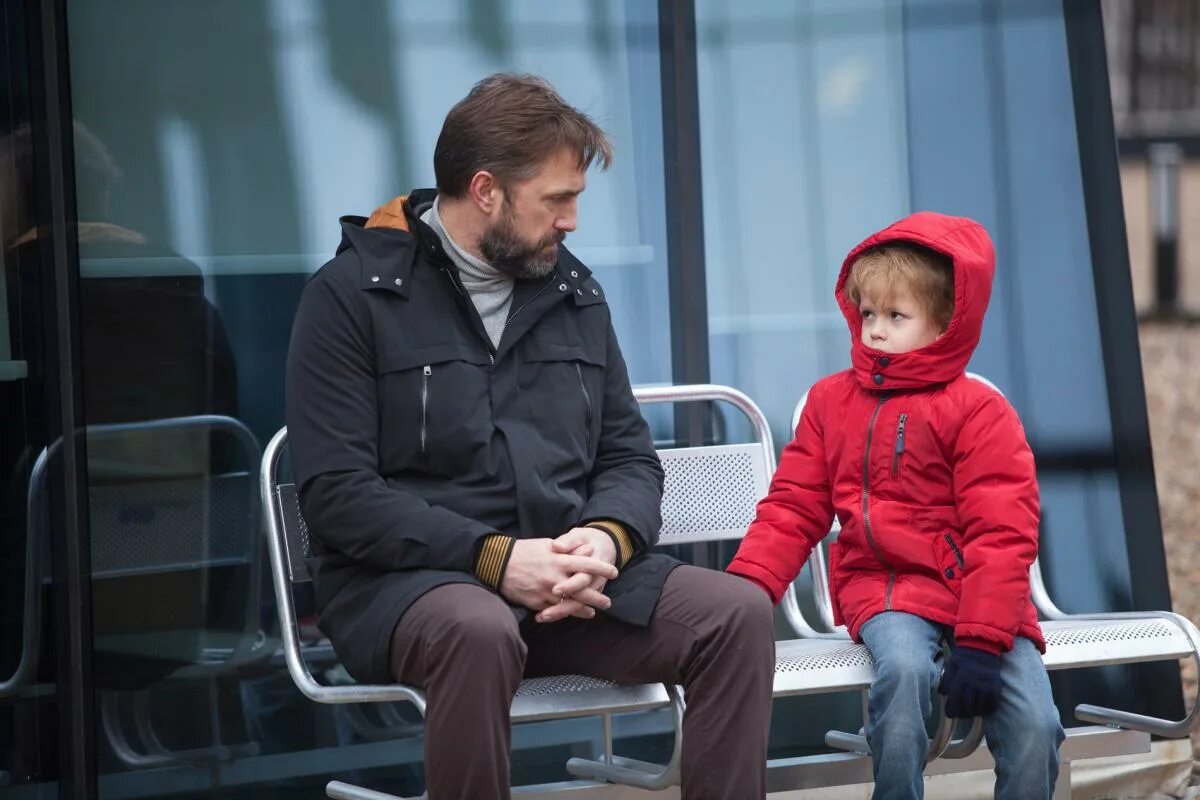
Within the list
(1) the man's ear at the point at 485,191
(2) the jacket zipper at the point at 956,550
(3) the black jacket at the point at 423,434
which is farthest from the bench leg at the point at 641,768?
(1) the man's ear at the point at 485,191

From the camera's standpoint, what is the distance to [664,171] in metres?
4.23

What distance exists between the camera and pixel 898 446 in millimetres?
3137

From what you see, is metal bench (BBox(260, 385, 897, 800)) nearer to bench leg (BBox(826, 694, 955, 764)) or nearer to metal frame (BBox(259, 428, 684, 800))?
metal frame (BBox(259, 428, 684, 800))

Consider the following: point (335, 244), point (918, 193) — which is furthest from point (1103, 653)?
point (335, 244)

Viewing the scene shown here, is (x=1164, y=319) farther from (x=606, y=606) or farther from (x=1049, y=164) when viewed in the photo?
(x=606, y=606)

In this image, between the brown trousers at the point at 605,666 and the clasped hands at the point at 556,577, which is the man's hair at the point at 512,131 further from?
the brown trousers at the point at 605,666

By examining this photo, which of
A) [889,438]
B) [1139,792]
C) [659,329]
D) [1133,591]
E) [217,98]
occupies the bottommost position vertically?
[1139,792]

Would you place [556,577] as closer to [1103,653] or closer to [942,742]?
[942,742]

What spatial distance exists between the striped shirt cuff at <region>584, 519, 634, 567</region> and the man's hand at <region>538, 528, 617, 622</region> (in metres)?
0.01

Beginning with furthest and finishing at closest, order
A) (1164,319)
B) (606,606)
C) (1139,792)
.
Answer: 1. (1164,319)
2. (1139,792)
3. (606,606)

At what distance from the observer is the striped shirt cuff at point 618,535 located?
3041mm

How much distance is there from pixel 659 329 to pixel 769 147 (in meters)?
0.56

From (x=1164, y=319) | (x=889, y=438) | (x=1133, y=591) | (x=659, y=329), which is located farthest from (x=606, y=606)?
(x=1164, y=319)

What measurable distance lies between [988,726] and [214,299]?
6.77ft
